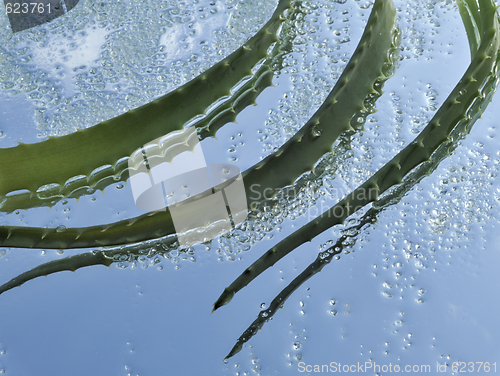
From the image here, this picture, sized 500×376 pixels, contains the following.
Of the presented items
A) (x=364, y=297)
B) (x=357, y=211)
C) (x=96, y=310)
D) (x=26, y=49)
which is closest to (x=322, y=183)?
(x=357, y=211)

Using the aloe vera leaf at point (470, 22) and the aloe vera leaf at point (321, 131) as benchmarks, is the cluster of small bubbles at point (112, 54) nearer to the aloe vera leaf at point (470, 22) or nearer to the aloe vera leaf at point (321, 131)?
the aloe vera leaf at point (321, 131)

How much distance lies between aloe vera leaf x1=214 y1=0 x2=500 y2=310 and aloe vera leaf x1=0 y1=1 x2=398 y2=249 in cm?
8

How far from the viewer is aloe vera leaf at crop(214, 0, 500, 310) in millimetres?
623

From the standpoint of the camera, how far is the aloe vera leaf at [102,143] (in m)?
0.57

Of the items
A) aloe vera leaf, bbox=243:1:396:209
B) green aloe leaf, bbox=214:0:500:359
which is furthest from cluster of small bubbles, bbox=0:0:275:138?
green aloe leaf, bbox=214:0:500:359

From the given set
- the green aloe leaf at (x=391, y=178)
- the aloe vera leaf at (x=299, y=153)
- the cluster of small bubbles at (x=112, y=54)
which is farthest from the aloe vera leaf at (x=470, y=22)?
the cluster of small bubbles at (x=112, y=54)

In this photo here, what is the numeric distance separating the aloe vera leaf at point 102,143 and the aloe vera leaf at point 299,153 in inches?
3.3

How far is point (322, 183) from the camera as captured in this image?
2.21 feet

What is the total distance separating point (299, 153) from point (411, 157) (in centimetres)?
17

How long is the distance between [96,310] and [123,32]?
48 cm

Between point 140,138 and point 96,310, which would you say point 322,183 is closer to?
point 140,138

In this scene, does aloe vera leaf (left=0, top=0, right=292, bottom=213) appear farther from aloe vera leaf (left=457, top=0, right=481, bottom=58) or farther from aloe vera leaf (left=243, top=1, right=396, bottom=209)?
aloe vera leaf (left=457, top=0, right=481, bottom=58)

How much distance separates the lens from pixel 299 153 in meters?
0.60

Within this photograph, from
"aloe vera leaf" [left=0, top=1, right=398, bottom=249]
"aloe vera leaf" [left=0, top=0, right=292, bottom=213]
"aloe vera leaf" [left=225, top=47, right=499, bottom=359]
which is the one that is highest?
"aloe vera leaf" [left=0, top=0, right=292, bottom=213]
